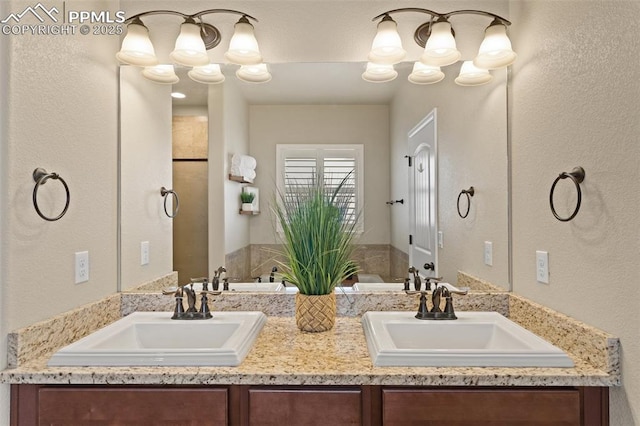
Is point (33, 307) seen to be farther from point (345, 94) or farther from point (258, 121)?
point (345, 94)

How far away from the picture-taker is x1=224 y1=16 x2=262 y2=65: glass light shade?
1730mm

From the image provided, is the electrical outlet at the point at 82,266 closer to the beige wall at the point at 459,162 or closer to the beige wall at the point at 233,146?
the beige wall at the point at 233,146

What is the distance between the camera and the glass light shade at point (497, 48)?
65.2 inches

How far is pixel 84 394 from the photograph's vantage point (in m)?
1.16

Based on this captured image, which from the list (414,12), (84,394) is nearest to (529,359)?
(84,394)

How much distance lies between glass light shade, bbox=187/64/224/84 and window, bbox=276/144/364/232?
41 centimetres

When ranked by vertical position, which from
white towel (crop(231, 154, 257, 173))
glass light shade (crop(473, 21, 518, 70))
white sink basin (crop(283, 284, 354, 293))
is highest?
glass light shade (crop(473, 21, 518, 70))

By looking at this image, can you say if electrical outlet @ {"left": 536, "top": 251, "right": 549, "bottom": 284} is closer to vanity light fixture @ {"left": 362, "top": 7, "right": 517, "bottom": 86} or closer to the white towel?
vanity light fixture @ {"left": 362, "top": 7, "right": 517, "bottom": 86}

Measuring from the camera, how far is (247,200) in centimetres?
182

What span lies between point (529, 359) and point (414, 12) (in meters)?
1.42

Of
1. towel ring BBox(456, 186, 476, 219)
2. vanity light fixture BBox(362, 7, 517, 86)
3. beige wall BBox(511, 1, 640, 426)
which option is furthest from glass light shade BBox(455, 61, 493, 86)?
towel ring BBox(456, 186, 476, 219)

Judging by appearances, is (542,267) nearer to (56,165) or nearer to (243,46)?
(243,46)

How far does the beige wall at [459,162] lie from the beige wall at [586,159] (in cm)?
12

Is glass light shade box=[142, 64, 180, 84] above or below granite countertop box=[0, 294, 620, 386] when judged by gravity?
above
